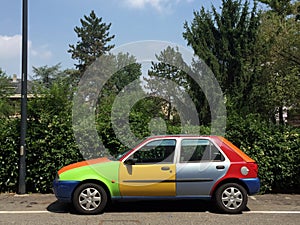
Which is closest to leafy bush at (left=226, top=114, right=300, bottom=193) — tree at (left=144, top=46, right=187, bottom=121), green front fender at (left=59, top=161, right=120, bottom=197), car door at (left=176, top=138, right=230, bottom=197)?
car door at (left=176, top=138, right=230, bottom=197)

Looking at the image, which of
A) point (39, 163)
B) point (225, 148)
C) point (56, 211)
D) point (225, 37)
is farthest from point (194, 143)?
point (225, 37)

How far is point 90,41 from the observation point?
1983 inches

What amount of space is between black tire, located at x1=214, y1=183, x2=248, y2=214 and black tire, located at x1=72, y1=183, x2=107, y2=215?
7.39 feet

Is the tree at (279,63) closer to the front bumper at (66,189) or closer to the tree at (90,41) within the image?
the front bumper at (66,189)

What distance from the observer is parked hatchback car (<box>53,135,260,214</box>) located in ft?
21.9

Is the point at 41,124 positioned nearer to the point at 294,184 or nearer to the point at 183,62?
the point at 294,184

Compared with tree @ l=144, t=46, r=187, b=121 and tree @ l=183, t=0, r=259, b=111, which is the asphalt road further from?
tree @ l=183, t=0, r=259, b=111

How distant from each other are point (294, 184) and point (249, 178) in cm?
305

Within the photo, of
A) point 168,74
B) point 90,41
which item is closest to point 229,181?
point 168,74

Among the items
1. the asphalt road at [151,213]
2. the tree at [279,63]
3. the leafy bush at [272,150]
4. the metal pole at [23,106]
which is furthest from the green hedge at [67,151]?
the tree at [279,63]

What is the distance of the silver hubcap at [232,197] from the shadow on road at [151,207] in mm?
384

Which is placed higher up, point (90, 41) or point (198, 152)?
point (90, 41)

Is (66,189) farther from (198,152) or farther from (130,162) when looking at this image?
(198,152)

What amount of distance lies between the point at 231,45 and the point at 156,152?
19.0 m
